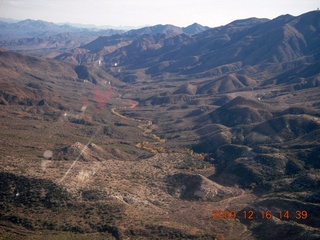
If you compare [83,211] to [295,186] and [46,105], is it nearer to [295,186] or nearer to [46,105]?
[295,186]

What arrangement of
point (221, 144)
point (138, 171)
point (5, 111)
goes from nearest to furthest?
→ point (138, 171) < point (221, 144) < point (5, 111)

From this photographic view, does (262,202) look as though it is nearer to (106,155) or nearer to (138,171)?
(138,171)

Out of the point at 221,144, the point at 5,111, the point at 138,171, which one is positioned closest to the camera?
the point at 138,171

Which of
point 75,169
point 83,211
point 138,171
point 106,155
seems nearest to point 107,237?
point 83,211

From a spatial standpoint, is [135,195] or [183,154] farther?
[183,154]

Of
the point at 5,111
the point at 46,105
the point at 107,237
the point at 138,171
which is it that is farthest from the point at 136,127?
the point at 107,237

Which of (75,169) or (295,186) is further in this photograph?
(75,169)
